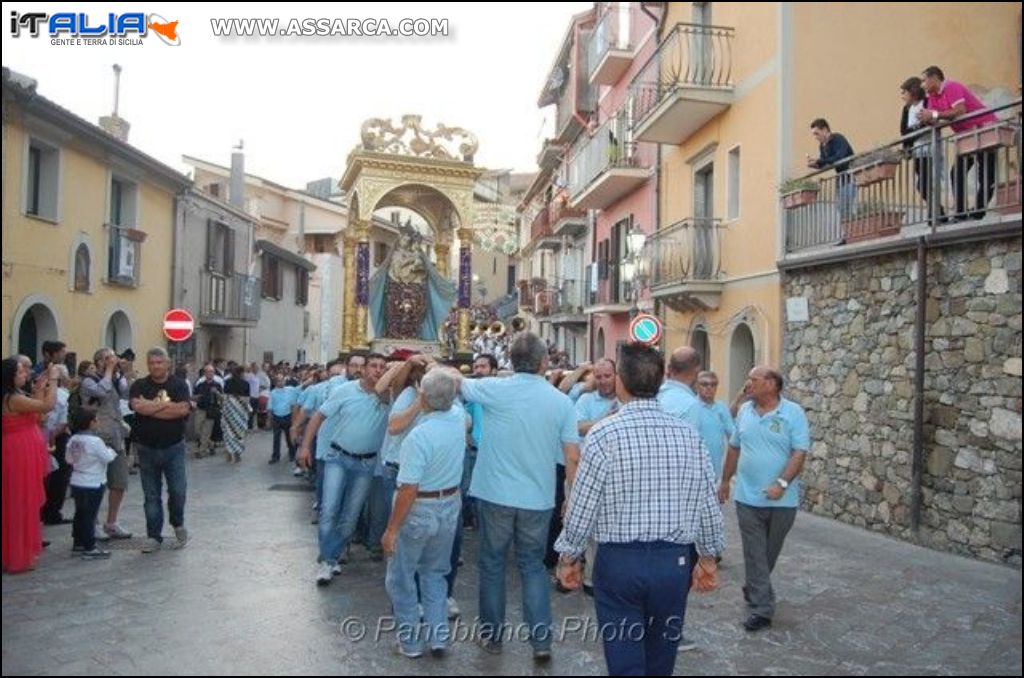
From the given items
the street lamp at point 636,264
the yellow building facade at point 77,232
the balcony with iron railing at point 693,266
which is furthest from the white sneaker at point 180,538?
the street lamp at point 636,264

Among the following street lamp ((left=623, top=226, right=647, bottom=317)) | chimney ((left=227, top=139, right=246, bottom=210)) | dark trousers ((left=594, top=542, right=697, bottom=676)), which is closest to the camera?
dark trousers ((left=594, top=542, right=697, bottom=676))

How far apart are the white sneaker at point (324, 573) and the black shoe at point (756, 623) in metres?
2.96

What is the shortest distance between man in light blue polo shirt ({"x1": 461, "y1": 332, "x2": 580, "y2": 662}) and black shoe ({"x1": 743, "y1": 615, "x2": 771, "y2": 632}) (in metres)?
1.53

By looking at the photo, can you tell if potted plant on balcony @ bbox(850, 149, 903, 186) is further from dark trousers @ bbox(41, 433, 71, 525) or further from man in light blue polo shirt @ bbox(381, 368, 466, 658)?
dark trousers @ bbox(41, 433, 71, 525)

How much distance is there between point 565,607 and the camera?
619 cm

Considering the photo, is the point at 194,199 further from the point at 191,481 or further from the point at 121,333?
the point at 191,481

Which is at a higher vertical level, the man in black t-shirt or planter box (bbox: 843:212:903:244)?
planter box (bbox: 843:212:903:244)

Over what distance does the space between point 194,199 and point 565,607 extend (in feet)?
62.8

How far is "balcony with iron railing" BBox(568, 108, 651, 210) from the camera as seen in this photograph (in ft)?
64.2

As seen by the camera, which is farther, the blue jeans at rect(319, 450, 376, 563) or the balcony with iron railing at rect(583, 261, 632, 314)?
the balcony with iron railing at rect(583, 261, 632, 314)

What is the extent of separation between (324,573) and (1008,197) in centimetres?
681

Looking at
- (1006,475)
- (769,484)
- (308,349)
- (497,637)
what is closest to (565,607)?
(497,637)

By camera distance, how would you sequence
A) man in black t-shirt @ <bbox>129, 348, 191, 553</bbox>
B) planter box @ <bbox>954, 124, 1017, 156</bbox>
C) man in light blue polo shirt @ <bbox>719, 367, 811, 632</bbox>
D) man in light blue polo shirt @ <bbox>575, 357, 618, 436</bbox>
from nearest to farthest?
1. man in light blue polo shirt @ <bbox>719, 367, 811, 632</bbox>
2. man in light blue polo shirt @ <bbox>575, 357, 618, 436</bbox>
3. man in black t-shirt @ <bbox>129, 348, 191, 553</bbox>
4. planter box @ <bbox>954, 124, 1017, 156</bbox>

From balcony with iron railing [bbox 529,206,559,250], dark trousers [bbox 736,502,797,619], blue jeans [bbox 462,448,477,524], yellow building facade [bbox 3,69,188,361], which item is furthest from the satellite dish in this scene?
dark trousers [bbox 736,502,797,619]
